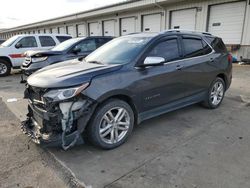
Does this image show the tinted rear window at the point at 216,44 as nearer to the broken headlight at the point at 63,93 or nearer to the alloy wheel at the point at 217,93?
the alloy wheel at the point at 217,93

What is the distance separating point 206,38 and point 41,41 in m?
8.26

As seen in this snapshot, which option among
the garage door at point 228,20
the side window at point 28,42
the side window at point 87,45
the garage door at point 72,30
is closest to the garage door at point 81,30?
the garage door at point 72,30

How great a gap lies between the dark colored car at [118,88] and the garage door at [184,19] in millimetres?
9802

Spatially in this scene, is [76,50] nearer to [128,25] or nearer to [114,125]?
[114,125]

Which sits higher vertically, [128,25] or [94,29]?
[128,25]

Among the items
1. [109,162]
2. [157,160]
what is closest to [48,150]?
[109,162]

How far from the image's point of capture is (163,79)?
143 inches

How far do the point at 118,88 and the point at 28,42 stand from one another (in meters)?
8.78

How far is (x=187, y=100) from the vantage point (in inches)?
168

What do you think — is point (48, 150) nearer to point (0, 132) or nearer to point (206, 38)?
point (0, 132)

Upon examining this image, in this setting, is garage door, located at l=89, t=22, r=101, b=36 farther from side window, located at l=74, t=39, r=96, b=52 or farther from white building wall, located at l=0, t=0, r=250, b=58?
side window, located at l=74, t=39, r=96, b=52

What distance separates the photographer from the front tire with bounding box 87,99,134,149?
292 centimetres

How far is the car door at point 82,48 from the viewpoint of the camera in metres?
7.53

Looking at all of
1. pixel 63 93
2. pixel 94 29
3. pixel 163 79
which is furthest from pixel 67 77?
pixel 94 29
